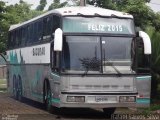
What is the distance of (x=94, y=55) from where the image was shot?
16219 mm

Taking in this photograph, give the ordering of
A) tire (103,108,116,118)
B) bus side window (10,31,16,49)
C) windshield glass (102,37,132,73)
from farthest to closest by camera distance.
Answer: bus side window (10,31,16,49), tire (103,108,116,118), windshield glass (102,37,132,73)

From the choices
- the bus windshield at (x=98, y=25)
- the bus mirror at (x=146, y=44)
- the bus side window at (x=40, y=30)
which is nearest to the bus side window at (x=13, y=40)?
the bus side window at (x=40, y=30)

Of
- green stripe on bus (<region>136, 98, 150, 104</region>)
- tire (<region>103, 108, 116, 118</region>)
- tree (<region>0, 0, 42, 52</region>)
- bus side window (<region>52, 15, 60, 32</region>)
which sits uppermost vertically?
tree (<region>0, 0, 42, 52</region>)

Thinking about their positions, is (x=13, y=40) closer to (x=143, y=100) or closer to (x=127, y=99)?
(x=143, y=100)

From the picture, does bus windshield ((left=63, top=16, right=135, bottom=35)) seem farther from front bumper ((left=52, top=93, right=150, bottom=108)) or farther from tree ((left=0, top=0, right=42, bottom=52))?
tree ((left=0, top=0, right=42, bottom=52))

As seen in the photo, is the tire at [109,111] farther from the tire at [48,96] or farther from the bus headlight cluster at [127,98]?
the bus headlight cluster at [127,98]

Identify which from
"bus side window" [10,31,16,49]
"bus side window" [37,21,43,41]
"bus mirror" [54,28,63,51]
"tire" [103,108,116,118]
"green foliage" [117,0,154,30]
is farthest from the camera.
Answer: "green foliage" [117,0,154,30]

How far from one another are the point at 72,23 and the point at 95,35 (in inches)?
32.8

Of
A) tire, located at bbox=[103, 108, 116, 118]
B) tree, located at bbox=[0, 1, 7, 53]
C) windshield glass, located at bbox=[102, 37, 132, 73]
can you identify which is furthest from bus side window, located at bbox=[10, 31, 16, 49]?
tree, located at bbox=[0, 1, 7, 53]

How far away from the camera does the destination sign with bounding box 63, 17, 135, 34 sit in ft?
54.0

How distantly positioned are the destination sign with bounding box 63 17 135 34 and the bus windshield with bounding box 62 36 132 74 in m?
0.28

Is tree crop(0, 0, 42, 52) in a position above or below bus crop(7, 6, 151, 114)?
above

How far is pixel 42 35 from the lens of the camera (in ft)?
63.5

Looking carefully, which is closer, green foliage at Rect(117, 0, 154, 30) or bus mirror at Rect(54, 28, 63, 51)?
bus mirror at Rect(54, 28, 63, 51)
